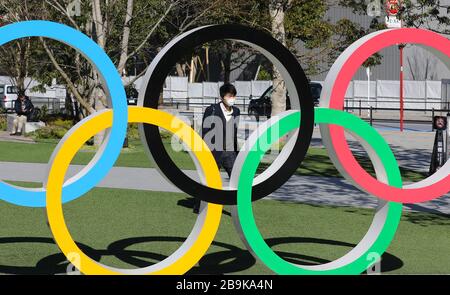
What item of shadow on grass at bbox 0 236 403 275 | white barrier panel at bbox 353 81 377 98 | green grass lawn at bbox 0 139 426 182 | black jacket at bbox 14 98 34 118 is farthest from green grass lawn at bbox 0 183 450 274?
white barrier panel at bbox 353 81 377 98

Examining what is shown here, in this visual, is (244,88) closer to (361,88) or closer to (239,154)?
(361,88)

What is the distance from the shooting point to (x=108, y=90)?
877 cm

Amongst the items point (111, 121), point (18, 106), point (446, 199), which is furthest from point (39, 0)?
point (111, 121)

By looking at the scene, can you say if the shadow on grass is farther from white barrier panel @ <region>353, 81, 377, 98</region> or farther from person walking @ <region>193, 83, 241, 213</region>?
white barrier panel @ <region>353, 81, 377, 98</region>

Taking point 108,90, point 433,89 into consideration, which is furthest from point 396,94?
point 108,90

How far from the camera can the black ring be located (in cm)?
848

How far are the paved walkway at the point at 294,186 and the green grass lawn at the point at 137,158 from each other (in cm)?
113

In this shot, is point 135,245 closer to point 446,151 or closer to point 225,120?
point 225,120

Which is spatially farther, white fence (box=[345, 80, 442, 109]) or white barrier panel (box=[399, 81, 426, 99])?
white barrier panel (box=[399, 81, 426, 99])

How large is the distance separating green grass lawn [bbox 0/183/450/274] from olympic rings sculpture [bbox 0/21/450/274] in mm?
822

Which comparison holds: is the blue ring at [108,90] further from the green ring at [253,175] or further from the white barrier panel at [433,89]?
the white barrier panel at [433,89]

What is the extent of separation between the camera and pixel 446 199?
49.6ft

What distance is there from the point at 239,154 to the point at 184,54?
117cm

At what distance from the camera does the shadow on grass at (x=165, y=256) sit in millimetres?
9648
